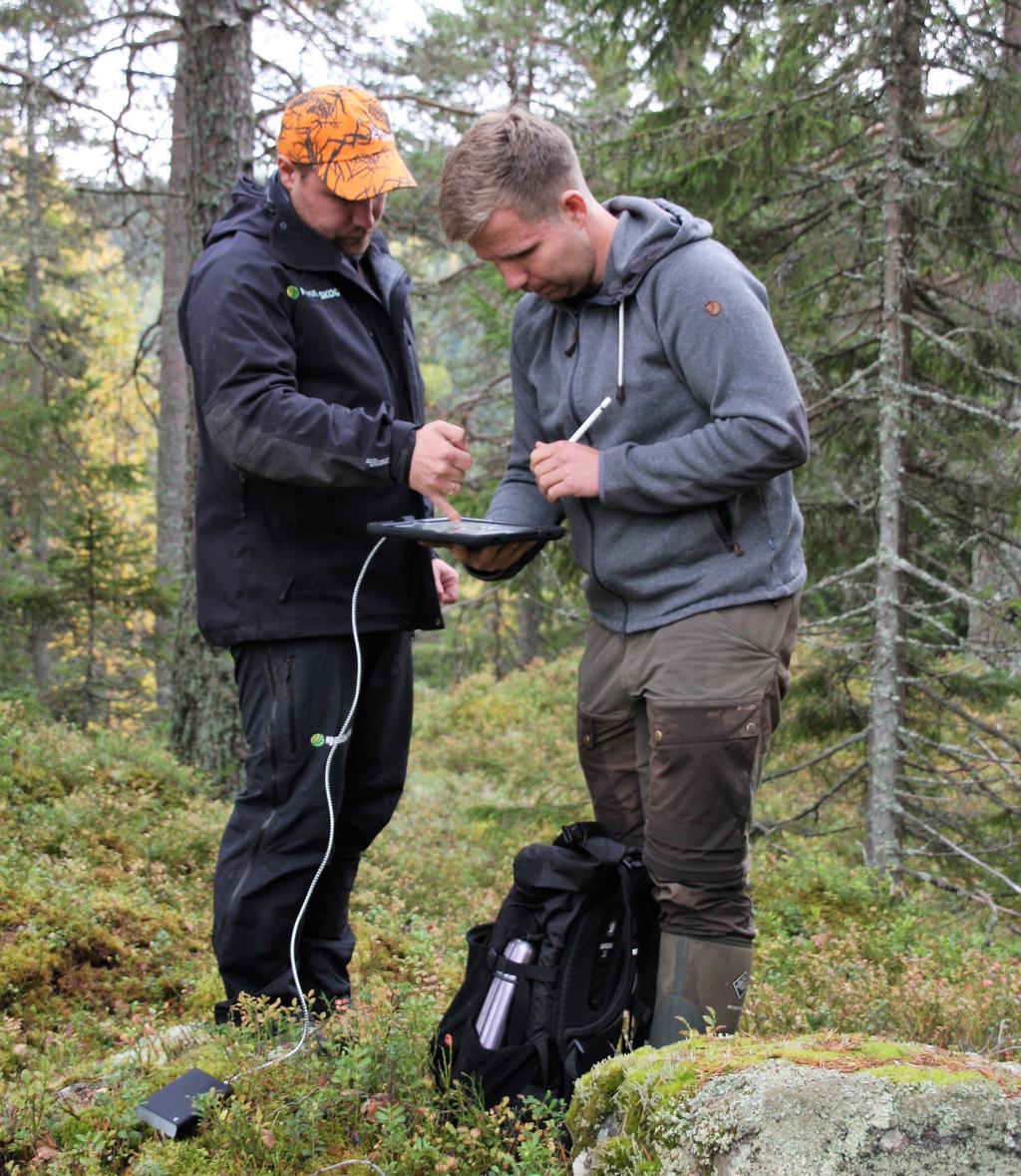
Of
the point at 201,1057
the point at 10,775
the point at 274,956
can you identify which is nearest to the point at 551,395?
the point at 274,956

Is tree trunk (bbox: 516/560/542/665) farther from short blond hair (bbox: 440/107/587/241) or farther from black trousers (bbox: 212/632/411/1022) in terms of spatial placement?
short blond hair (bbox: 440/107/587/241)

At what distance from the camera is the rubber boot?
9.77ft

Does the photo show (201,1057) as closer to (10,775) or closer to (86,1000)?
(86,1000)

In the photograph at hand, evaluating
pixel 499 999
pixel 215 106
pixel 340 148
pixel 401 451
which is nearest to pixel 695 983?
pixel 499 999

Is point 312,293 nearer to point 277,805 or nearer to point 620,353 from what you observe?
point 620,353

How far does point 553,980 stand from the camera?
309cm

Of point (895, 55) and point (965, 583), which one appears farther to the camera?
point (965, 583)

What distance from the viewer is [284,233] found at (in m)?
3.47

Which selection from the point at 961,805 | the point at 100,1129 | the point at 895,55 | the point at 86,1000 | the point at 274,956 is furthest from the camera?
the point at 961,805

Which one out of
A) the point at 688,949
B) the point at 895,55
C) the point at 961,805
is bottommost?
the point at 961,805

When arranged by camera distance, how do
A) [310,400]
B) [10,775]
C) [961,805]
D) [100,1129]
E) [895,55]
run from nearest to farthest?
1. [100,1129]
2. [310,400]
3. [895,55]
4. [10,775]
5. [961,805]

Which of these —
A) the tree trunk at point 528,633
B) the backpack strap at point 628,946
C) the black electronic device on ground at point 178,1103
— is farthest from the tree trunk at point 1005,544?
the tree trunk at point 528,633

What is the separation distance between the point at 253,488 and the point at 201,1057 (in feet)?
5.60

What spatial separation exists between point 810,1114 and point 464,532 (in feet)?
5.71
